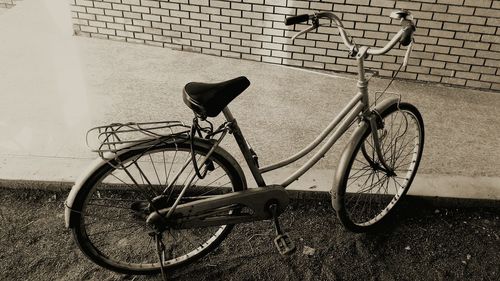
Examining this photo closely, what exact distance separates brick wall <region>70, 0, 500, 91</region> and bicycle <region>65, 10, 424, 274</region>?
1872 millimetres

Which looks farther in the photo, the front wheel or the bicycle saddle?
the front wheel

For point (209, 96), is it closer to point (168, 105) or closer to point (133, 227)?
point (133, 227)

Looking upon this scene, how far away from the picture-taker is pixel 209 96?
2.12 metres

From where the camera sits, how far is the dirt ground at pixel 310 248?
8.76 ft

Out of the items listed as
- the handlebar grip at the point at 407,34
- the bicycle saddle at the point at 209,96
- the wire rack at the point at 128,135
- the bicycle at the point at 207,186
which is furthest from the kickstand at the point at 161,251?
the handlebar grip at the point at 407,34

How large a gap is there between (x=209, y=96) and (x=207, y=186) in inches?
46.0

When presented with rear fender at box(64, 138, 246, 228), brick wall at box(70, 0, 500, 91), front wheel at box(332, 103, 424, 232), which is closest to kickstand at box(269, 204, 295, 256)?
front wheel at box(332, 103, 424, 232)

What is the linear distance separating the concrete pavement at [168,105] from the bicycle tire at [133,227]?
45 cm

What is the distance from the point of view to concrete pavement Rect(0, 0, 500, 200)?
3.34 metres

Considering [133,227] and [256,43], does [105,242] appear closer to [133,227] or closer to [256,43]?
[133,227]

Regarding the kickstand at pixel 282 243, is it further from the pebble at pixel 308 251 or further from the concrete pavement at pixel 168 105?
the concrete pavement at pixel 168 105

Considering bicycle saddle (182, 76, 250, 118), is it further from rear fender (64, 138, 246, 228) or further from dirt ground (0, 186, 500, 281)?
dirt ground (0, 186, 500, 281)

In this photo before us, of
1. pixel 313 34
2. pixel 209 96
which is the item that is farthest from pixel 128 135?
pixel 313 34

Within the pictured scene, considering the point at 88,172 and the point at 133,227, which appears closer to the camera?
the point at 88,172
